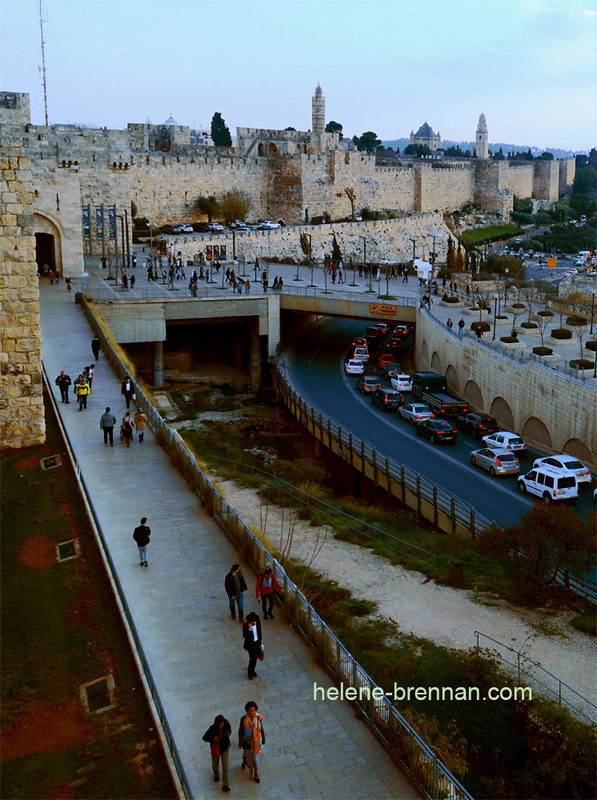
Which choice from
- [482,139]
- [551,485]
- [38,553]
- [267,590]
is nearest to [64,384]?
[38,553]

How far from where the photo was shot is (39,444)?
15.8 m

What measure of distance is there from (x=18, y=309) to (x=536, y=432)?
582 inches

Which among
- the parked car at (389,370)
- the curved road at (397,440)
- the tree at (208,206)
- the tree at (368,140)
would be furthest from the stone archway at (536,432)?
the tree at (368,140)

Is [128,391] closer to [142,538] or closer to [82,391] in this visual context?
[82,391]

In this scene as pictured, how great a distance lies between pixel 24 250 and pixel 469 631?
29.8 feet

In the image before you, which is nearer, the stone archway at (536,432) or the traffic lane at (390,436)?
the traffic lane at (390,436)

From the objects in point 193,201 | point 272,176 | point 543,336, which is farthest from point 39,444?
point 272,176

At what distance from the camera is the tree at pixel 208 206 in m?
56.5

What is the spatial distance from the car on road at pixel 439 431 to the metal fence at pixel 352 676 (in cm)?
1151

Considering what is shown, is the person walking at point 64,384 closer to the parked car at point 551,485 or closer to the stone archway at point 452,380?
the parked car at point 551,485

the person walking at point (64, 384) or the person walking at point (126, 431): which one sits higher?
the person walking at point (64, 384)

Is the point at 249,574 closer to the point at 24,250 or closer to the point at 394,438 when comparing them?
the point at 24,250

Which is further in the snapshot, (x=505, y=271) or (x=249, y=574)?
(x=505, y=271)

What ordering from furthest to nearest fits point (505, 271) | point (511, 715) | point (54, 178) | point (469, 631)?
point (505, 271), point (54, 178), point (469, 631), point (511, 715)
